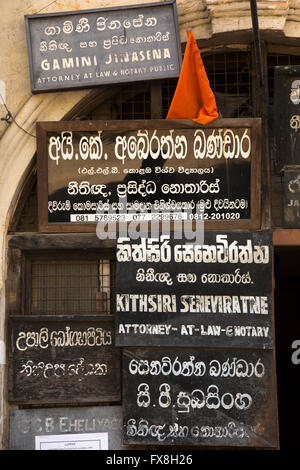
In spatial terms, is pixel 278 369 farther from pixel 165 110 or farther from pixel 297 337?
pixel 165 110

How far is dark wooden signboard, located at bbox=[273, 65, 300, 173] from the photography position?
6.04m

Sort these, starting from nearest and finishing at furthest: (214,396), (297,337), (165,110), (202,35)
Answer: (214,396)
(202,35)
(165,110)
(297,337)

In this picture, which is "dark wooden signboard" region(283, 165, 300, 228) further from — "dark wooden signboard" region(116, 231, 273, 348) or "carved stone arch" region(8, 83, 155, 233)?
"carved stone arch" region(8, 83, 155, 233)

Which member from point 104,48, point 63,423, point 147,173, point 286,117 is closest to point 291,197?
point 286,117

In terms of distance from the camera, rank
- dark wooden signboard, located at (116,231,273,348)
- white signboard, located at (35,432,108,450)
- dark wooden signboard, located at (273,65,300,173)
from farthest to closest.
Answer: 1. dark wooden signboard, located at (273,65,300,173)
2. white signboard, located at (35,432,108,450)
3. dark wooden signboard, located at (116,231,273,348)

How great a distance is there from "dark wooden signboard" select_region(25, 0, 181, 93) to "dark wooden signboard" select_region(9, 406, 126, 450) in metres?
2.99

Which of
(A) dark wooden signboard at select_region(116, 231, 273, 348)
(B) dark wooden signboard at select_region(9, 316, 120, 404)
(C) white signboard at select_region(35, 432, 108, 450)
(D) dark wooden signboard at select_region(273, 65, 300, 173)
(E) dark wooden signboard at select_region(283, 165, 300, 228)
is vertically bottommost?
(C) white signboard at select_region(35, 432, 108, 450)

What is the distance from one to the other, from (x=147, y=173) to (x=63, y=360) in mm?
1879

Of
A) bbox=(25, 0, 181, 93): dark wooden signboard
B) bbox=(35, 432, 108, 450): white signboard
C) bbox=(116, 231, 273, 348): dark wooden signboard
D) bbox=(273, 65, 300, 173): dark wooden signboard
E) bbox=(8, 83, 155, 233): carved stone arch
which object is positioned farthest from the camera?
bbox=(8, 83, 155, 233): carved stone arch

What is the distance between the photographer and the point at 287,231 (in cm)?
612

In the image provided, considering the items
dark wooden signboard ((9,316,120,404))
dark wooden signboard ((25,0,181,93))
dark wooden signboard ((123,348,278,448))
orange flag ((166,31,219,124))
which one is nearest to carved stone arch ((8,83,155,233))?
dark wooden signboard ((25,0,181,93))

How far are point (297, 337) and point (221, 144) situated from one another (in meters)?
5.01

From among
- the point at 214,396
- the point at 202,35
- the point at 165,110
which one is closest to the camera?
the point at 214,396

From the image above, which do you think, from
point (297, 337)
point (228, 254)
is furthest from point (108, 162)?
point (297, 337)
